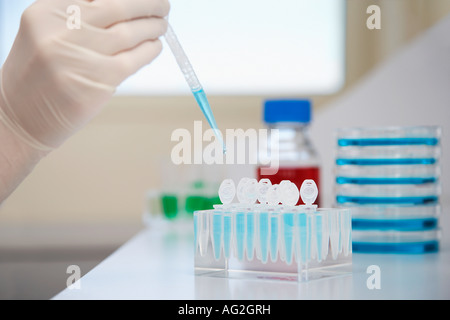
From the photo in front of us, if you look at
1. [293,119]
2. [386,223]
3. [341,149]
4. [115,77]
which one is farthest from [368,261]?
[115,77]

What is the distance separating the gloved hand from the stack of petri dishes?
1.98 ft

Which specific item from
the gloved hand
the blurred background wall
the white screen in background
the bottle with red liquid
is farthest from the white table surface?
the white screen in background

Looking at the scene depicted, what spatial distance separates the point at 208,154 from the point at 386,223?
51.2 inches

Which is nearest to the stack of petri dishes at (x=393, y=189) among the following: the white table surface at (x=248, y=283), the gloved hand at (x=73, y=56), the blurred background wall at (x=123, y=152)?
the white table surface at (x=248, y=283)

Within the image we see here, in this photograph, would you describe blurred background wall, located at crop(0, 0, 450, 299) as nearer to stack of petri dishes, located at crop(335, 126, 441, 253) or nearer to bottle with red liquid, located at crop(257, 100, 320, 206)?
bottle with red liquid, located at crop(257, 100, 320, 206)

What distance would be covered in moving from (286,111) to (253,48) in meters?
1.58

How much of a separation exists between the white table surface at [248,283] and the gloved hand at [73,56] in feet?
1.49

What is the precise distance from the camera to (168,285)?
39.6 inches

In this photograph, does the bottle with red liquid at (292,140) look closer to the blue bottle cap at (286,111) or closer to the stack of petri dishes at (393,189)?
the blue bottle cap at (286,111)

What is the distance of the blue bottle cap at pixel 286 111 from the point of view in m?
1.49

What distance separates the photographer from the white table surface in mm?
908

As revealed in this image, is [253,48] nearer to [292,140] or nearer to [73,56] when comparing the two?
[292,140]

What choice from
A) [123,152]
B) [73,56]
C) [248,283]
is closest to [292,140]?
[73,56]
